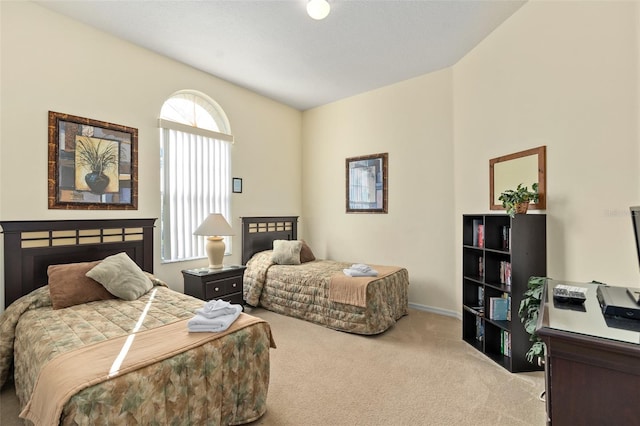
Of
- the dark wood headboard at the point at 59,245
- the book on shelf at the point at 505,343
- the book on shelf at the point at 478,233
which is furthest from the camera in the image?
the book on shelf at the point at 478,233

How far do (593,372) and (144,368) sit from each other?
187 cm

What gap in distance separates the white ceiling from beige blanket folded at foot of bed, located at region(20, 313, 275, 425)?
277 cm

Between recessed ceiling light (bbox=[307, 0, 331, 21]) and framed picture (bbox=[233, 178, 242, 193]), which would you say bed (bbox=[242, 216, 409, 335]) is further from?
recessed ceiling light (bbox=[307, 0, 331, 21])

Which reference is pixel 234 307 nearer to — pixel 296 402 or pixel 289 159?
pixel 296 402

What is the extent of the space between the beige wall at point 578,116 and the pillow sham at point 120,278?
3.60 m

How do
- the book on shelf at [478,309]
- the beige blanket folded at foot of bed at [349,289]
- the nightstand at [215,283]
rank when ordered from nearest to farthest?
the book on shelf at [478,309] < the beige blanket folded at foot of bed at [349,289] < the nightstand at [215,283]

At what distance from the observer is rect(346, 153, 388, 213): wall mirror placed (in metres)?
4.58

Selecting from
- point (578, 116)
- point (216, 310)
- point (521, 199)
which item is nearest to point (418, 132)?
point (521, 199)

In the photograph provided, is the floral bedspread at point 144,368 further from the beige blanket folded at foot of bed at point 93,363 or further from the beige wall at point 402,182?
the beige wall at point 402,182

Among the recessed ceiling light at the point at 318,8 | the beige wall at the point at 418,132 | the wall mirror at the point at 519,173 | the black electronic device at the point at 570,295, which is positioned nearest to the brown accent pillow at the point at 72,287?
the beige wall at the point at 418,132

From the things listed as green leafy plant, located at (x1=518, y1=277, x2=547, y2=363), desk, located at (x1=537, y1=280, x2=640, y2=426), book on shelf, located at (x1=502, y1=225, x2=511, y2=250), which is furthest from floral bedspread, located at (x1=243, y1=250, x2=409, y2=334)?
desk, located at (x1=537, y1=280, x2=640, y2=426)

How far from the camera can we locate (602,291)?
61.6 inches

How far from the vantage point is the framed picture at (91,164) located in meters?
2.83

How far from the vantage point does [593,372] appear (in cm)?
101
